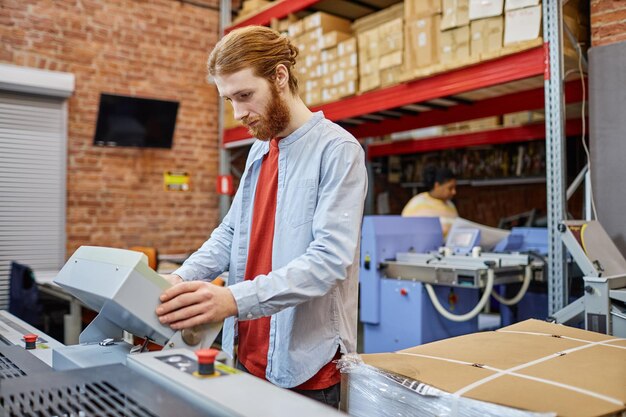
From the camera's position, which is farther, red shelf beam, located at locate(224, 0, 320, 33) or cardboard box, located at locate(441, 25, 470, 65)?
red shelf beam, located at locate(224, 0, 320, 33)

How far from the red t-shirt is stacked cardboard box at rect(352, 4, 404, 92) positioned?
2.97m

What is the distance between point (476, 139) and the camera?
19.9 ft

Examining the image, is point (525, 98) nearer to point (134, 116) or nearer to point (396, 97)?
point (396, 97)

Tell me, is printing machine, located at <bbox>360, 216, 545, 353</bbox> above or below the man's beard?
below

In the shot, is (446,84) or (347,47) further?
(347,47)

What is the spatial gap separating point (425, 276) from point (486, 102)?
1656 mm

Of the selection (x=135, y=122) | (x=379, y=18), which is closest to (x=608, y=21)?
(x=379, y=18)

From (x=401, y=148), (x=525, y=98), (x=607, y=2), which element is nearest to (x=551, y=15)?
(x=607, y=2)

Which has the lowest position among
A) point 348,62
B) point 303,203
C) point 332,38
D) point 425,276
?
point 425,276

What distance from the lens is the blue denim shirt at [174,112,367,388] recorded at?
3.51 feet

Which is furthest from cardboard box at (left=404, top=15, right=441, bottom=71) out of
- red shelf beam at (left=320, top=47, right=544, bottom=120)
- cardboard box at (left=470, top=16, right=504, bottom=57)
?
cardboard box at (left=470, top=16, right=504, bottom=57)

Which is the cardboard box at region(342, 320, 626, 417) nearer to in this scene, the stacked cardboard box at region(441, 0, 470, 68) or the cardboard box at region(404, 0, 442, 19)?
the stacked cardboard box at region(441, 0, 470, 68)

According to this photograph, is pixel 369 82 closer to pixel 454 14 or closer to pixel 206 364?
pixel 454 14

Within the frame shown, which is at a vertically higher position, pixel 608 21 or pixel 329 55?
pixel 329 55
